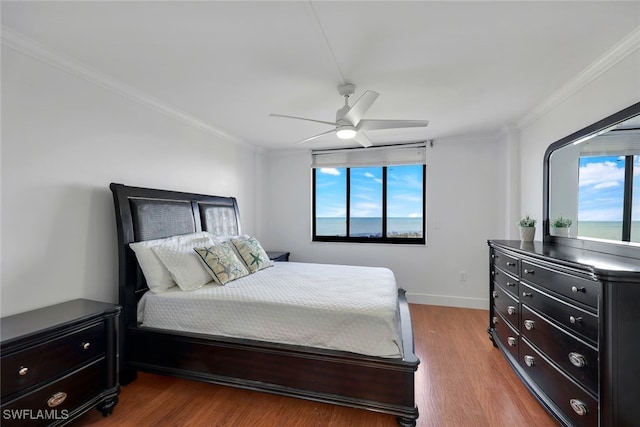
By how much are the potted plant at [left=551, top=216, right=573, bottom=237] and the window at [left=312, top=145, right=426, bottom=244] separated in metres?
1.78

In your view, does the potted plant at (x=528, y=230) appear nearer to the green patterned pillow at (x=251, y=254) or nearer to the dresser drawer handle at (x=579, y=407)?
the dresser drawer handle at (x=579, y=407)

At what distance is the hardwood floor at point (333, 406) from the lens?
5.96 ft

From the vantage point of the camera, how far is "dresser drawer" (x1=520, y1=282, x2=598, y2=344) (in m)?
1.45

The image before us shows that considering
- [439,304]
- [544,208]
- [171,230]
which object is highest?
[544,208]

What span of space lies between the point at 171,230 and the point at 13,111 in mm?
1339

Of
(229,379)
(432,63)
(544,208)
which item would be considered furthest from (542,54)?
(229,379)

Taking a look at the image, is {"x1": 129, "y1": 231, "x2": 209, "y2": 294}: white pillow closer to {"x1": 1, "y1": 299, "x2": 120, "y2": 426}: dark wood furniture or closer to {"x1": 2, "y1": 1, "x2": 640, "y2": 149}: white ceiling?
{"x1": 1, "y1": 299, "x2": 120, "y2": 426}: dark wood furniture

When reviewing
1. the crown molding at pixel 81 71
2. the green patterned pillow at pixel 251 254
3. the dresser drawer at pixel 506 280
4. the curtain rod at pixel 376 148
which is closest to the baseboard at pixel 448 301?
the dresser drawer at pixel 506 280

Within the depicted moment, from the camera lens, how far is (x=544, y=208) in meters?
2.77

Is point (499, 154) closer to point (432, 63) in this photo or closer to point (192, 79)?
point (432, 63)

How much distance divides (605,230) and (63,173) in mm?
3865

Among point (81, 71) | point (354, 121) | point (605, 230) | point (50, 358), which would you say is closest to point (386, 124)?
point (354, 121)

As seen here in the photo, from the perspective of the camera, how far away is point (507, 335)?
2.46 metres

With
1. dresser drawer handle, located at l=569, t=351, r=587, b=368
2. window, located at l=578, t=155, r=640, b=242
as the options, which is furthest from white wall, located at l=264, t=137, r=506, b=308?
dresser drawer handle, located at l=569, t=351, r=587, b=368
